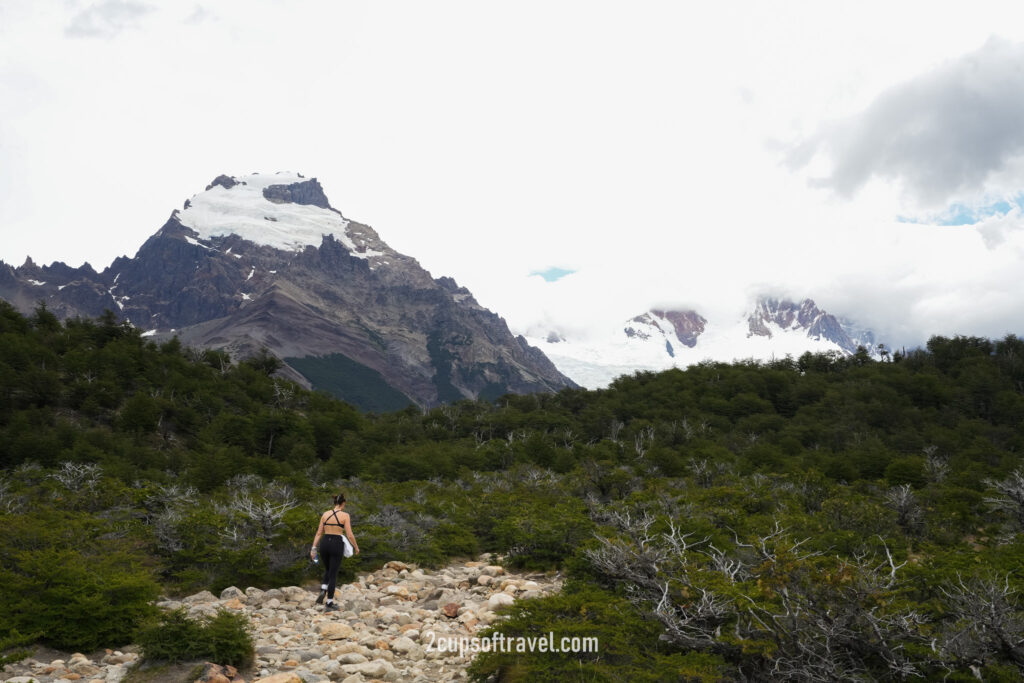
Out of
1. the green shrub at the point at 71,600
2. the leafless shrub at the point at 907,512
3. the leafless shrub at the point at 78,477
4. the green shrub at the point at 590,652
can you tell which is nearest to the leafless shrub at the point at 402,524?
the green shrub at the point at 71,600

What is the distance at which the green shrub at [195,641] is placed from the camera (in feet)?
23.3

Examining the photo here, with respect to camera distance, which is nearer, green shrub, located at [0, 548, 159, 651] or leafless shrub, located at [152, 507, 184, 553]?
green shrub, located at [0, 548, 159, 651]

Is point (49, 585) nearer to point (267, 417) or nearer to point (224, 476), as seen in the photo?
point (224, 476)

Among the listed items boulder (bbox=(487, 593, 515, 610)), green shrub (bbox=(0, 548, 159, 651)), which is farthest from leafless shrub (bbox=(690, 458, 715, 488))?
green shrub (bbox=(0, 548, 159, 651))

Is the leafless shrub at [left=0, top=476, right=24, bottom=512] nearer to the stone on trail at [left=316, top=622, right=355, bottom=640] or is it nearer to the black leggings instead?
the black leggings

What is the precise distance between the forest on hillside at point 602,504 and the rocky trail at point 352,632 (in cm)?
80

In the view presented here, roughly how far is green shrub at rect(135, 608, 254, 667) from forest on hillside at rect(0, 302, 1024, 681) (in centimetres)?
167

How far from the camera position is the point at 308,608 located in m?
11.0

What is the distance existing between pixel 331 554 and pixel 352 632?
2.16m

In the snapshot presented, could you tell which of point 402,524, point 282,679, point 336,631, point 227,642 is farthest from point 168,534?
point 282,679

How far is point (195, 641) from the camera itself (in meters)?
7.24

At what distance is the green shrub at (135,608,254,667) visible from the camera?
7109 millimetres

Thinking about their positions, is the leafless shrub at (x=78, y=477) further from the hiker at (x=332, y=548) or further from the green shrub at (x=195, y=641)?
the green shrub at (x=195, y=641)

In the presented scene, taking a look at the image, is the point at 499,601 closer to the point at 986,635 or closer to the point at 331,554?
the point at 331,554
